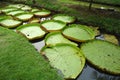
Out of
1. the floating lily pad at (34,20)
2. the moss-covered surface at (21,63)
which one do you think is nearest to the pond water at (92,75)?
the moss-covered surface at (21,63)

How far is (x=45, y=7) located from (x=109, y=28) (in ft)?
9.38

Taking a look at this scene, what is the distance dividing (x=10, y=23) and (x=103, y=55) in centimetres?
313

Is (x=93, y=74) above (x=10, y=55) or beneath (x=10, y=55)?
beneath

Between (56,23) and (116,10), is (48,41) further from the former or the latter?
(116,10)

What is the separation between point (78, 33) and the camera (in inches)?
196

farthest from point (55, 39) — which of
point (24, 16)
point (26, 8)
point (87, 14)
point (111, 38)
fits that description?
point (26, 8)

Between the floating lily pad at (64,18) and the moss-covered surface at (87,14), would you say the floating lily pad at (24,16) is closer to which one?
the floating lily pad at (64,18)

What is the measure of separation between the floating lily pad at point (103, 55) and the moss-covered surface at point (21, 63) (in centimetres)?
110

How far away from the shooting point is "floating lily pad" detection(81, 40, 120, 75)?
374cm

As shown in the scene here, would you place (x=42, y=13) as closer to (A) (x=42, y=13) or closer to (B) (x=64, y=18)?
(A) (x=42, y=13)


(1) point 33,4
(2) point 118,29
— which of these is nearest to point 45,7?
(1) point 33,4

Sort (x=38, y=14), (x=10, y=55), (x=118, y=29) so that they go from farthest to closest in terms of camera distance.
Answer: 1. (x=38, y=14)
2. (x=118, y=29)
3. (x=10, y=55)

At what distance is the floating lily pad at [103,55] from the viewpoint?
3740 millimetres

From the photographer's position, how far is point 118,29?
5250 millimetres
